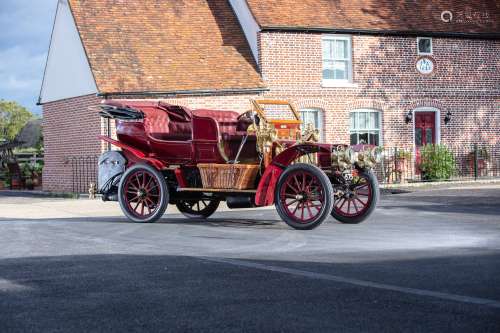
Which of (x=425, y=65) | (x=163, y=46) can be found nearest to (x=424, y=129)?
(x=425, y=65)

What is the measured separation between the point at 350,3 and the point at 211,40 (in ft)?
16.5

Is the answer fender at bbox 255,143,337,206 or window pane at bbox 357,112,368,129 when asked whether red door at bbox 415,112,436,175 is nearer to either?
window pane at bbox 357,112,368,129

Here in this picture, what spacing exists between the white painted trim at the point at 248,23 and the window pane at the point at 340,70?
267 cm

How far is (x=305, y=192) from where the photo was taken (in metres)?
11.0

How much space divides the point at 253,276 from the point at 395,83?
66.0ft

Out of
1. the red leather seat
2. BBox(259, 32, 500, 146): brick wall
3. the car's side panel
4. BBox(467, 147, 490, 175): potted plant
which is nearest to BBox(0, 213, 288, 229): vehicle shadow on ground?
the car's side panel

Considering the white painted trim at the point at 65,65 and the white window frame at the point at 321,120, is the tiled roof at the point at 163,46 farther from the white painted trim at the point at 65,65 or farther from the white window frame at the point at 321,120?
the white window frame at the point at 321,120

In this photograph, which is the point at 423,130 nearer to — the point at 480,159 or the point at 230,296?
the point at 480,159

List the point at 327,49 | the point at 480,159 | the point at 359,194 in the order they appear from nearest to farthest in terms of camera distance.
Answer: the point at 359,194, the point at 327,49, the point at 480,159

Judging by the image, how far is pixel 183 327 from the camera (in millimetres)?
5098

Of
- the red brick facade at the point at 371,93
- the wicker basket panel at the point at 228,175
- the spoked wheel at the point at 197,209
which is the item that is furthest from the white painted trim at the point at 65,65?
the wicker basket panel at the point at 228,175

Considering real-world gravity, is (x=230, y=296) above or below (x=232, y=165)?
below

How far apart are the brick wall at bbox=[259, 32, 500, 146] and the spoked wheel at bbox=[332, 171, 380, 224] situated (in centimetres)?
1320

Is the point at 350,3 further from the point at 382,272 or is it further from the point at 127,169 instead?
the point at 382,272
